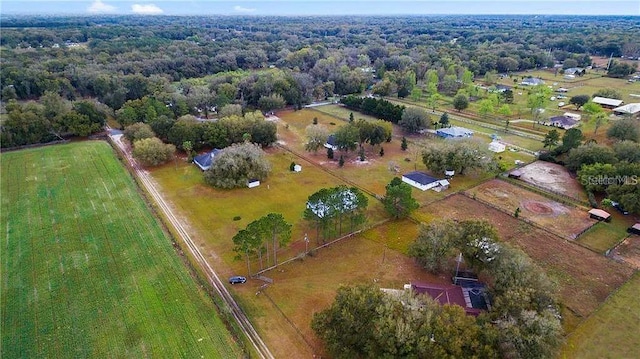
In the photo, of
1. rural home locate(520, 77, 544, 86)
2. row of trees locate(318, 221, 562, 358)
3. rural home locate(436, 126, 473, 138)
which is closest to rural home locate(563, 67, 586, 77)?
rural home locate(520, 77, 544, 86)

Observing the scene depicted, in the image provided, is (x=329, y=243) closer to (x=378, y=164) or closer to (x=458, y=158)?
(x=378, y=164)

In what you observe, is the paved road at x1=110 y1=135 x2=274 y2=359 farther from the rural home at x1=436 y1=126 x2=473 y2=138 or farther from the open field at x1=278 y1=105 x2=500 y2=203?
the rural home at x1=436 y1=126 x2=473 y2=138

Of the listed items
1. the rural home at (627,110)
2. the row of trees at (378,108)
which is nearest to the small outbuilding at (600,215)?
the row of trees at (378,108)

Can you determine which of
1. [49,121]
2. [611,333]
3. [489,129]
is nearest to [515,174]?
[489,129]

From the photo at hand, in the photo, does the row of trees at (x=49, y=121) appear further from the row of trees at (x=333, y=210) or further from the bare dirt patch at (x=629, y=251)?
the bare dirt patch at (x=629, y=251)

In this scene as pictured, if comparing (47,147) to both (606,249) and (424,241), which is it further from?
(606,249)
